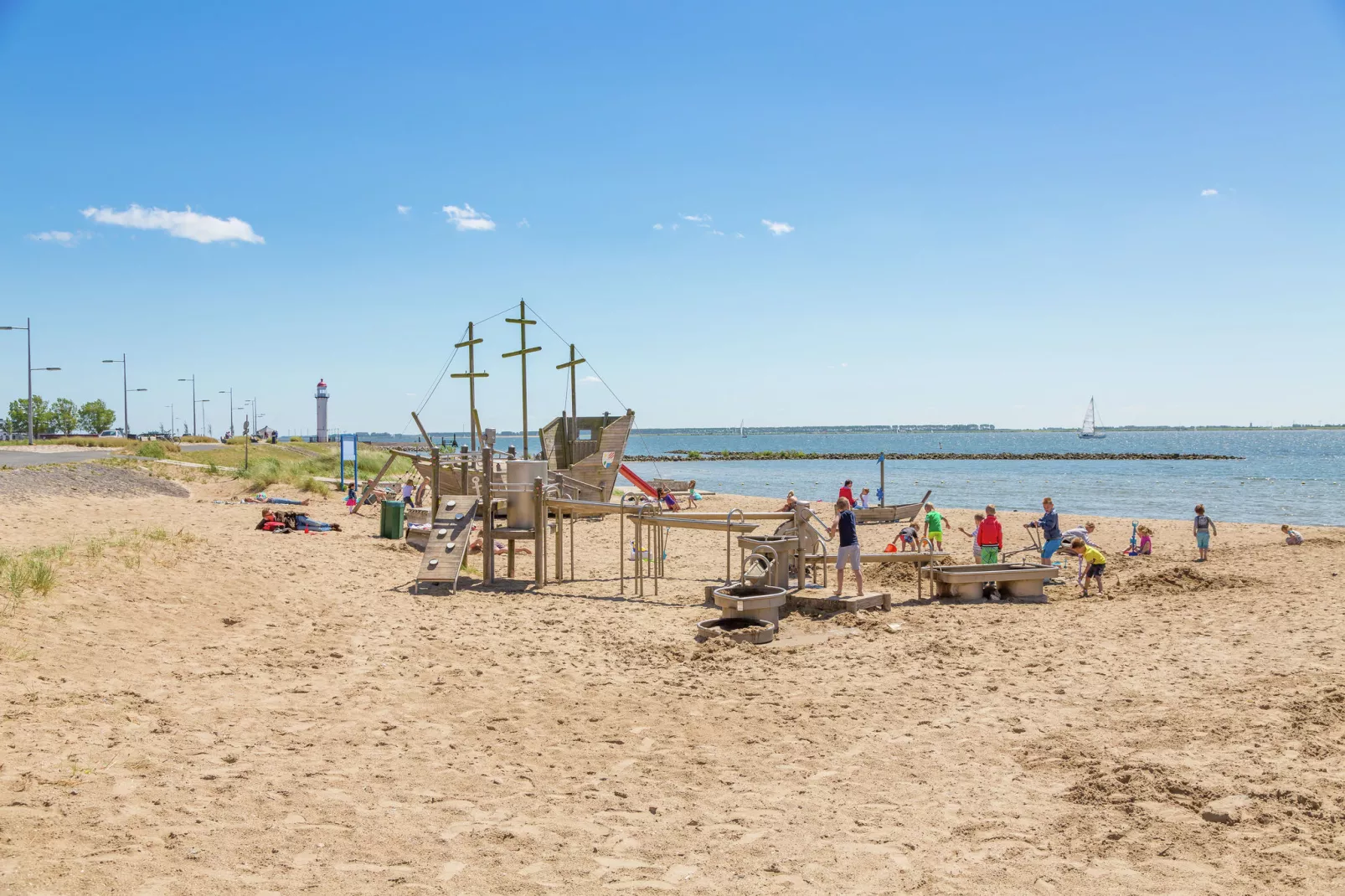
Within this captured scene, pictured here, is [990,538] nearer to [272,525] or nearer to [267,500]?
[272,525]

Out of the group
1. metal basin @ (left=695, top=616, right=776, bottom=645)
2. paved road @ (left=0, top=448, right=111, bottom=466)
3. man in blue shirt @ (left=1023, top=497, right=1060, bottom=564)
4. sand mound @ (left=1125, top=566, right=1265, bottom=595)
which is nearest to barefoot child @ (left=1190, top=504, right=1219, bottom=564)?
sand mound @ (left=1125, top=566, right=1265, bottom=595)

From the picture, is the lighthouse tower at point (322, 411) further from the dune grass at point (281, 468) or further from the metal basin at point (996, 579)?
the metal basin at point (996, 579)

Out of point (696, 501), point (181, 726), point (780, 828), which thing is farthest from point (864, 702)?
point (696, 501)

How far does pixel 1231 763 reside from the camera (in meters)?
5.91

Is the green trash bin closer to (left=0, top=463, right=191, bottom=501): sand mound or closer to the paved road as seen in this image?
(left=0, top=463, right=191, bottom=501): sand mound

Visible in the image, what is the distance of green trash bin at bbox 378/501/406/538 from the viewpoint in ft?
64.1

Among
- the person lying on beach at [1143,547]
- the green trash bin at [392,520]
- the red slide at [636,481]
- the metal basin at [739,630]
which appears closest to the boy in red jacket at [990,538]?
the metal basin at [739,630]

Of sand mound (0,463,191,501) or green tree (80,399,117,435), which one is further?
green tree (80,399,117,435)

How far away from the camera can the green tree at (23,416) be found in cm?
8019

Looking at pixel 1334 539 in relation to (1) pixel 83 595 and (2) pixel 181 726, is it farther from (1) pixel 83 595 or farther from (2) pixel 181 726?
(1) pixel 83 595

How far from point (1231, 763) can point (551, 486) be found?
12137 millimetres

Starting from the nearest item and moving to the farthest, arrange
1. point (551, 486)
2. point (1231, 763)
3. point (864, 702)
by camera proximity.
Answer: point (1231, 763)
point (864, 702)
point (551, 486)

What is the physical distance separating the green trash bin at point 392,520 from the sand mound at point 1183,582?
15.2 metres

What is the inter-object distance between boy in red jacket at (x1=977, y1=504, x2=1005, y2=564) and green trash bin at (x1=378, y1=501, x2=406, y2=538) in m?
12.8
